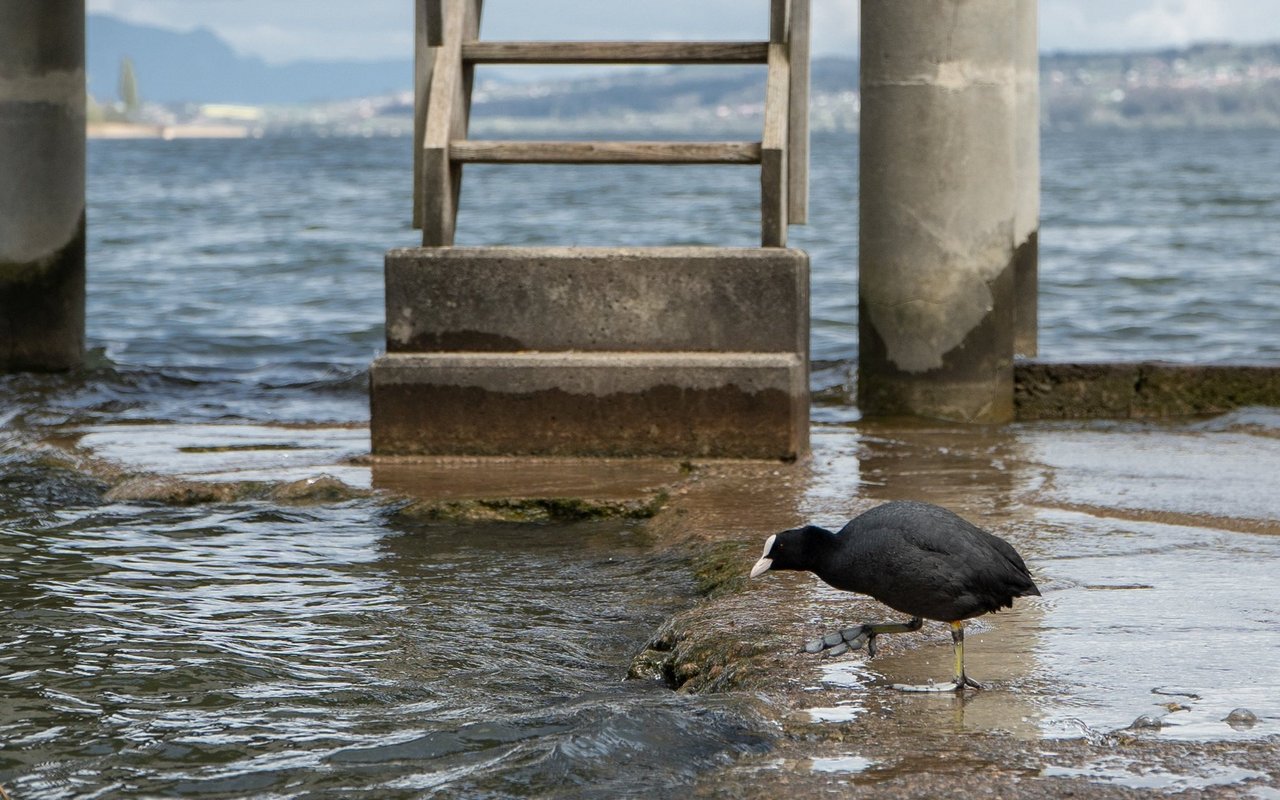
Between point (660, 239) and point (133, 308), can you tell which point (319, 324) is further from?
point (660, 239)

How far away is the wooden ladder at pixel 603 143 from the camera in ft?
28.9

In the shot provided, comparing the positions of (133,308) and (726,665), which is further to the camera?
(133,308)

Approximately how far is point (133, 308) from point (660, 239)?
44.4 ft

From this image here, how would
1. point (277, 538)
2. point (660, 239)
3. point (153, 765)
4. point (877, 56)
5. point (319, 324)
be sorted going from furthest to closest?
point (660, 239) < point (319, 324) < point (877, 56) < point (277, 538) < point (153, 765)

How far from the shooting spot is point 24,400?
483 inches

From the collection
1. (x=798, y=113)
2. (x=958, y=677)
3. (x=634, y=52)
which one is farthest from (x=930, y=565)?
(x=634, y=52)

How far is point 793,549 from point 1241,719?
1.33 meters

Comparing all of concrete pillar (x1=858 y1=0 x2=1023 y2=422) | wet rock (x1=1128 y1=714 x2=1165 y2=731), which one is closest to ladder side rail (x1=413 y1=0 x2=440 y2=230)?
concrete pillar (x1=858 y1=0 x2=1023 y2=422)

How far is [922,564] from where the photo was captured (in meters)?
4.70

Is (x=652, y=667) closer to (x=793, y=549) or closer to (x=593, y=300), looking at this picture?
(x=793, y=549)

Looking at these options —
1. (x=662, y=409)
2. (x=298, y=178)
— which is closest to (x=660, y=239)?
(x=662, y=409)

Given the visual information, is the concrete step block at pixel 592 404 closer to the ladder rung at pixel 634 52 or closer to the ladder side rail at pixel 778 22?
the ladder rung at pixel 634 52

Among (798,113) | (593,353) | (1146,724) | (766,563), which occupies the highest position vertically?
(798,113)

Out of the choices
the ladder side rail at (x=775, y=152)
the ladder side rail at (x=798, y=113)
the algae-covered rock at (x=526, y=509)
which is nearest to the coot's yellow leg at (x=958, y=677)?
the algae-covered rock at (x=526, y=509)
